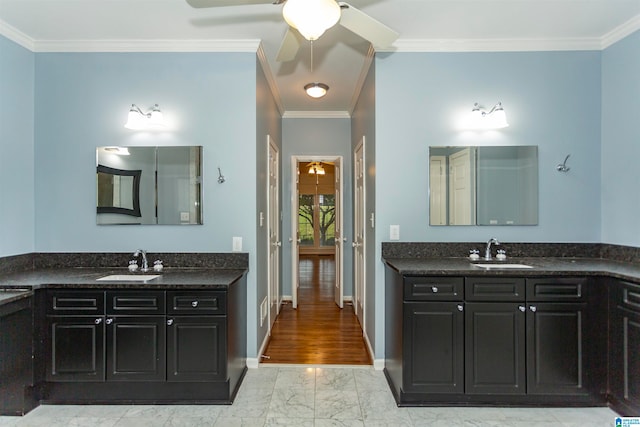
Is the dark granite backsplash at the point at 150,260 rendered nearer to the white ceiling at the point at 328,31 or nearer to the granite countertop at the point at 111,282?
the granite countertop at the point at 111,282

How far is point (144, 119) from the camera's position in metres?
2.99

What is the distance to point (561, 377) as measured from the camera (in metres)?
2.42

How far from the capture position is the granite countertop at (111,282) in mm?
2416

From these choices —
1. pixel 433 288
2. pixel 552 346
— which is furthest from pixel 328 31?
pixel 552 346

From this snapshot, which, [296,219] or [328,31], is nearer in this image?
[328,31]

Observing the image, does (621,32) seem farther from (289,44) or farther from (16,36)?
(16,36)

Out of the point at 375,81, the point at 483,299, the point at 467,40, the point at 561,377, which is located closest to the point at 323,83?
the point at 375,81

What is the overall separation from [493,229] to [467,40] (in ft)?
5.28

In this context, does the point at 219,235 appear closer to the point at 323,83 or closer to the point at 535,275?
the point at 323,83

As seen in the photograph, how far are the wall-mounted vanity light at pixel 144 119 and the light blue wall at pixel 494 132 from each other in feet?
6.14

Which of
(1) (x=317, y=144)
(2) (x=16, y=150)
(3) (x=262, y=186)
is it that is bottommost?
(3) (x=262, y=186)

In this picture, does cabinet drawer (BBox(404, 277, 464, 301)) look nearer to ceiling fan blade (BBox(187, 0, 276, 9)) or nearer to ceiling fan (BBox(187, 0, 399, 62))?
ceiling fan (BBox(187, 0, 399, 62))

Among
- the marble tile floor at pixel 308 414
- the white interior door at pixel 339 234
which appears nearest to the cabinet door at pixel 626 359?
the marble tile floor at pixel 308 414

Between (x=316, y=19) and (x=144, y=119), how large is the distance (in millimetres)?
2015
